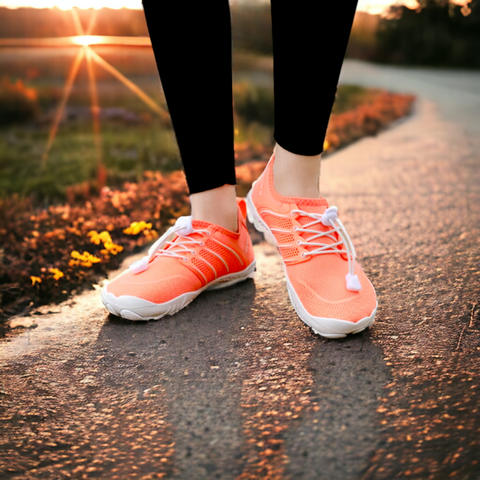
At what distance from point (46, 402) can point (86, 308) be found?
1.62 feet

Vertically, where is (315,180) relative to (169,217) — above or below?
above

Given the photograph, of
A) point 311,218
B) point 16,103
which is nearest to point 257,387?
Result: point 311,218

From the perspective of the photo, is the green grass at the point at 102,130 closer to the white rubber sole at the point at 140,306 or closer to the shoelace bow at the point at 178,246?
the shoelace bow at the point at 178,246

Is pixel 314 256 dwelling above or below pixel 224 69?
below

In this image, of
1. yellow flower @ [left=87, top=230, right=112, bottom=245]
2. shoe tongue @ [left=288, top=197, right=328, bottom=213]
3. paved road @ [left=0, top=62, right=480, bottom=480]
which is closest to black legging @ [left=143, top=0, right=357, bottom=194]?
shoe tongue @ [left=288, top=197, right=328, bottom=213]

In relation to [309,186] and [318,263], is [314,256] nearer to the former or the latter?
[318,263]

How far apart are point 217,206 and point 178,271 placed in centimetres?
23

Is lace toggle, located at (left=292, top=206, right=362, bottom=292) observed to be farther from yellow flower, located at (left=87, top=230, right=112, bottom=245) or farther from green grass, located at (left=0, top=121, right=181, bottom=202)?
green grass, located at (left=0, top=121, right=181, bottom=202)

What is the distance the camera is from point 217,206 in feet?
4.52

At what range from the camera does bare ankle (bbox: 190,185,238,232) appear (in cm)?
135

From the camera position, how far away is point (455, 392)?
0.97 m

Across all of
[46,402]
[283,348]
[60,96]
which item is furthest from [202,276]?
[60,96]

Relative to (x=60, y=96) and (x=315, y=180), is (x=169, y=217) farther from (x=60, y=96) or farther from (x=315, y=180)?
(x=60, y=96)

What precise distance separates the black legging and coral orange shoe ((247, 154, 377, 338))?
0.58 ft
